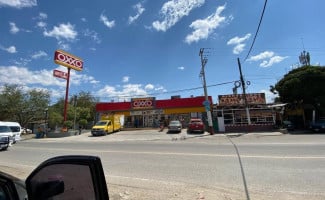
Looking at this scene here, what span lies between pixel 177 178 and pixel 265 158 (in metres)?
4.91

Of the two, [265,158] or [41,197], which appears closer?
[41,197]

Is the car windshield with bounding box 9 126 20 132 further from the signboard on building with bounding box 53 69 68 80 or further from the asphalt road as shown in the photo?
the asphalt road

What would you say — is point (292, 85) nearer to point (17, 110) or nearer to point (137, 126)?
point (137, 126)

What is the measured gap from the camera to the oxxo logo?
4269 cm

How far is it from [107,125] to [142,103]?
35.2 ft

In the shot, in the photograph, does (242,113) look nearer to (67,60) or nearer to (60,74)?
(67,60)

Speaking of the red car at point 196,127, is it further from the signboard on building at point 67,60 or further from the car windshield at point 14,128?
the car windshield at point 14,128

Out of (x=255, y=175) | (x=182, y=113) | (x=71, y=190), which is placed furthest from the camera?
(x=182, y=113)

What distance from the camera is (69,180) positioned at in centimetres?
254

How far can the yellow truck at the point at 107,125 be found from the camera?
3198 centimetres

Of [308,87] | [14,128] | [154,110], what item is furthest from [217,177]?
[154,110]

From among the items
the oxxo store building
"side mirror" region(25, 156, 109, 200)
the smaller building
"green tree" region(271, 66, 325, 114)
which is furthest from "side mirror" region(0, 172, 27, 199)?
the oxxo store building

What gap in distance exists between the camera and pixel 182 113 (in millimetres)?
41594

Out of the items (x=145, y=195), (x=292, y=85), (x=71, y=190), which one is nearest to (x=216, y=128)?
(x=292, y=85)
